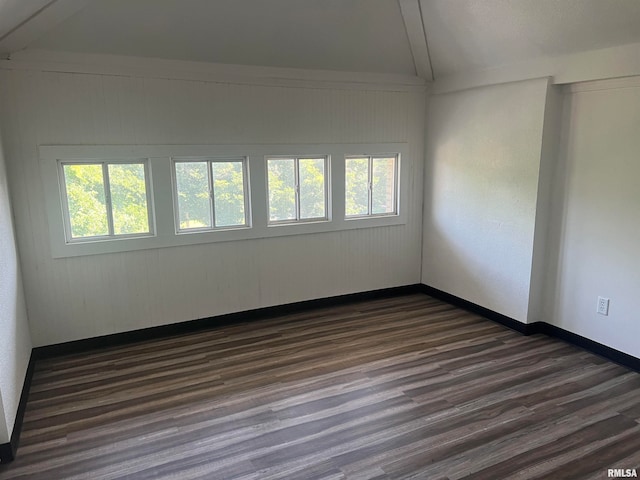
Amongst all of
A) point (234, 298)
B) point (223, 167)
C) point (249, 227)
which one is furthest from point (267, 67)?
point (234, 298)

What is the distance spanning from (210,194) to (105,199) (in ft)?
2.88

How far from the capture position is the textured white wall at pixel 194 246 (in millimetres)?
3346

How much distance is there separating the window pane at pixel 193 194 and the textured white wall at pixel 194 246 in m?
0.23

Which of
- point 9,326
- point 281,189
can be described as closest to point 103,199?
point 9,326

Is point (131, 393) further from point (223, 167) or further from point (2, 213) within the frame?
Result: point (223, 167)

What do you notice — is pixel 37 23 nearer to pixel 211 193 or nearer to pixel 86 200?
pixel 86 200

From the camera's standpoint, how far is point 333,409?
2844mm

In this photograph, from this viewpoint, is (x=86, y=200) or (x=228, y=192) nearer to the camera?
(x=86, y=200)

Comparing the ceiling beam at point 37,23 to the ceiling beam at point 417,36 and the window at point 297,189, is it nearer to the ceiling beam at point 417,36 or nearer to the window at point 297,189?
the window at point 297,189

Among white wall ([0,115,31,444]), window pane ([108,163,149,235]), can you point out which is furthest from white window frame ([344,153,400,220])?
white wall ([0,115,31,444])

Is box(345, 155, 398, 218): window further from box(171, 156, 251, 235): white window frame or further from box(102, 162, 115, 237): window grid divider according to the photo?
box(102, 162, 115, 237): window grid divider

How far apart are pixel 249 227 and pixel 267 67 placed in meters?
1.49

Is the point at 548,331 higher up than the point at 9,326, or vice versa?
the point at 9,326

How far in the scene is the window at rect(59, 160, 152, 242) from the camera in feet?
11.6
